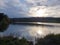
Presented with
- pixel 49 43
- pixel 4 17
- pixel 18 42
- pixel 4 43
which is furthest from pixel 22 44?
pixel 4 17

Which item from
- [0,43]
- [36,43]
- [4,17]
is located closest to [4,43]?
[0,43]

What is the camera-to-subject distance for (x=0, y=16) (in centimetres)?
5194

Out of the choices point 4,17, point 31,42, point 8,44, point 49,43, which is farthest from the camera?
point 4,17

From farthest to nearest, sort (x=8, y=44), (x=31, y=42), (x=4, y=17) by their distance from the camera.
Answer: (x=4, y=17) < (x=31, y=42) < (x=8, y=44)

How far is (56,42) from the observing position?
11156 mm

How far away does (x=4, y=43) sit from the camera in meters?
9.41

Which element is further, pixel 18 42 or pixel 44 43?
pixel 44 43

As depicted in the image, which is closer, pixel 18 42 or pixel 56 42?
pixel 18 42

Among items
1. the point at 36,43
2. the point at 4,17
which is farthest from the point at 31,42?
the point at 4,17

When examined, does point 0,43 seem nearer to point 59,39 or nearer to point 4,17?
point 59,39

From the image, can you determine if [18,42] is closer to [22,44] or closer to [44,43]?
[22,44]

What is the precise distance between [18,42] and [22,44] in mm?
211

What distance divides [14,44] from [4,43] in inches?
19.4

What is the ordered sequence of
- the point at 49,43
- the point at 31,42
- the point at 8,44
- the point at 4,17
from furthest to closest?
the point at 4,17 < the point at 31,42 < the point at 49,43 < the point at 8,44
